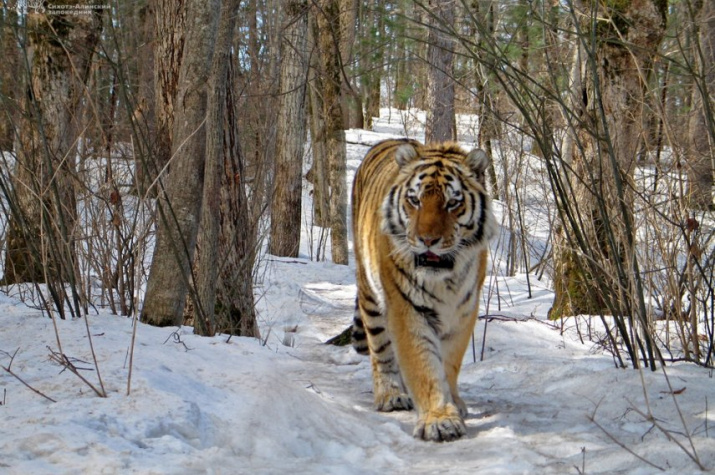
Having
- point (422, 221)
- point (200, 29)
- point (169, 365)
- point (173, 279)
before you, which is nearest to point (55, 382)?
point (169, 365)

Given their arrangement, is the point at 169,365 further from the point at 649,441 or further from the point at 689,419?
the point at 689,419

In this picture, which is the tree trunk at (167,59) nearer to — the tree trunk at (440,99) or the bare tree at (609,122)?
the bare tree at (609,122)

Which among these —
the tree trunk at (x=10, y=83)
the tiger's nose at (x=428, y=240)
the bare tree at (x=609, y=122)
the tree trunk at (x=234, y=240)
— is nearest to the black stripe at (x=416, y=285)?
the tiger's nose at (x=428, y=240)

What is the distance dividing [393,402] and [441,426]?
0.72m

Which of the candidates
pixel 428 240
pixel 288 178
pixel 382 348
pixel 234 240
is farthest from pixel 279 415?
pixel 288 178

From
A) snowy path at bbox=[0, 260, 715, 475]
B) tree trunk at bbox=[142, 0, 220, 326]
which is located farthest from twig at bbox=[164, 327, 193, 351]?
tree trunk at bbox=[142, 0, 220, 326]

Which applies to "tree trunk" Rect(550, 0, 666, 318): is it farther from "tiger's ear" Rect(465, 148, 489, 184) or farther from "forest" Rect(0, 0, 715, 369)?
"tiger's ear" Rect(465, 148, 489, 184)

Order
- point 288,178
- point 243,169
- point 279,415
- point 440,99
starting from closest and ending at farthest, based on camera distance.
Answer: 1. point 279,415
2. point 243,169
3. point 440,99
4. point 288,178

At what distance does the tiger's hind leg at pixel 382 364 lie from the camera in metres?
4.05

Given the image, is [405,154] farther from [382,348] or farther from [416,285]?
[382,348]

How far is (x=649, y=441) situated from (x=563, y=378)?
48.4 inches

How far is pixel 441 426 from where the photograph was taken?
132 inches

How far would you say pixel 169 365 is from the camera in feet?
10.8

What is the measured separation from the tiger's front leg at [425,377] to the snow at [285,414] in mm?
79
